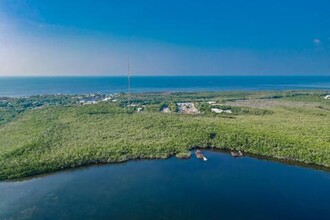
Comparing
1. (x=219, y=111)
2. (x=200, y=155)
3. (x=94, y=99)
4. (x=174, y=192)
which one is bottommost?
(x=174, y=192)

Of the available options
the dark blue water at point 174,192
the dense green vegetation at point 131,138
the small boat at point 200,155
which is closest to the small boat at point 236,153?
the dense green vegetation at point 131,138

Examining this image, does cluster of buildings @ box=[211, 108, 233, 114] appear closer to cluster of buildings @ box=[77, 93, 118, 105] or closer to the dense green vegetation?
the dense green vegetation

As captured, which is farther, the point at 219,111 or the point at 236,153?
the point at 219,111

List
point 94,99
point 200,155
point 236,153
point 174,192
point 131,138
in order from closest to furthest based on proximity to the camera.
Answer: point 174,192
point 200,155
point 236,153
point 131,138
point 94,99

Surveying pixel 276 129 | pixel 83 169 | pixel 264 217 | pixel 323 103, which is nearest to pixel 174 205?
pixel 264 217

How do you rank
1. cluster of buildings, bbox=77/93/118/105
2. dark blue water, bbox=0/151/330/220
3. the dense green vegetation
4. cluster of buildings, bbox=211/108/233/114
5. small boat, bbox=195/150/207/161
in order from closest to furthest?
dark blue water, bbox=0/151/330/220, the dense green vegetation, small boat, bbox=195/150/207/161, cluster of buildings, bbox=211/108/233/114, cluster of buildings, bbox=77/93/118/105

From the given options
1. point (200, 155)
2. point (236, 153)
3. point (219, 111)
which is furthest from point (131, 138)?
point (219, 111)

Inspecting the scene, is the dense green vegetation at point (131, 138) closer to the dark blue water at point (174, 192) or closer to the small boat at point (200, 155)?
the small boat at point (200, 155)

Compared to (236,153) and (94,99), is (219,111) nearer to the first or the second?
(236,153)

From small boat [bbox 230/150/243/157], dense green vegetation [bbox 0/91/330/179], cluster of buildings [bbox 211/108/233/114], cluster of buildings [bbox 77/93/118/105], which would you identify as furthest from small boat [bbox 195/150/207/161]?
cluster of buildings [bbox 77/93/118/105]
